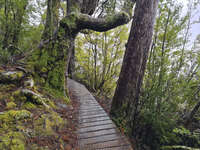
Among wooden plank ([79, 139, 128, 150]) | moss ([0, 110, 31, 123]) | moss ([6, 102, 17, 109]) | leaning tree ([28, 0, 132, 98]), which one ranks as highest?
leaning tree ([28, 0, 132, 98])

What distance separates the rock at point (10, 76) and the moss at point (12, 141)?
1350 millimetres

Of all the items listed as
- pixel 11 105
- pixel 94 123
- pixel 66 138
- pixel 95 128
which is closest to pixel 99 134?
pixel 95 128

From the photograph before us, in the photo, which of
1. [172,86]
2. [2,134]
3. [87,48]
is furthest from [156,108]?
[87,48]

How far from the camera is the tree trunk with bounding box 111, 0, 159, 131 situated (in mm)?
2521

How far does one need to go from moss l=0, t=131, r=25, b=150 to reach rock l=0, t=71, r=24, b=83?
1.35m

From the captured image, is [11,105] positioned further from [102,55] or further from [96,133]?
[102,55]

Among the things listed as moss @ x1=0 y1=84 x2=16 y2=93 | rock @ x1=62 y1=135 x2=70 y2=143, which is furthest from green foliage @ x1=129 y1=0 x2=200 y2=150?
moss @ x1=0 y1=84 x2=16 y2=93

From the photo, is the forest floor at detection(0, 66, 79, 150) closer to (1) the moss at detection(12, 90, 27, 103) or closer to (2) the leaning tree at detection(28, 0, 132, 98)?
(1) the moss at detection(12, 90, 27, 103)

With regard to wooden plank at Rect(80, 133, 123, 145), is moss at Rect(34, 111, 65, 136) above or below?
above

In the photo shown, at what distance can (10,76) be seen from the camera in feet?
7.04

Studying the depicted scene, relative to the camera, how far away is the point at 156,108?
2324mm

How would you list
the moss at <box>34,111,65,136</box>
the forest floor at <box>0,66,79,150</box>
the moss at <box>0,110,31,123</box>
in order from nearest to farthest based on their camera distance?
the forest floor at <box>0,66,79,150</box> < the moss at <box>0,110,31,123</box> < the moss at <box>34,111,65,136</box>

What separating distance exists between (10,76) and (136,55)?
9.65 ft

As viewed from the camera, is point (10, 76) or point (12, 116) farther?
point (10, 76)
